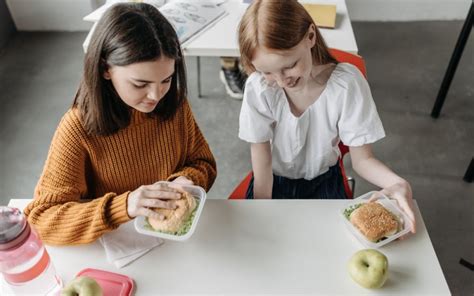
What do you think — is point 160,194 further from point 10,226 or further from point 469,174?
point 469,174

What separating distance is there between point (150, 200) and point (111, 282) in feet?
0.67

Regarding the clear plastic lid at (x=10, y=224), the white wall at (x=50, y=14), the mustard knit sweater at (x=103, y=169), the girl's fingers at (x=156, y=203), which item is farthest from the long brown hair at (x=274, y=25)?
the white wall at (x=50, y=14)

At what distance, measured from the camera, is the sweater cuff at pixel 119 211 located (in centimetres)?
109

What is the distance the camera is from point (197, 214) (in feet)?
3.49

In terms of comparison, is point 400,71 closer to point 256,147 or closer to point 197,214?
point 256,147

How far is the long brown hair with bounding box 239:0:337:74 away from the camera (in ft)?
3.59

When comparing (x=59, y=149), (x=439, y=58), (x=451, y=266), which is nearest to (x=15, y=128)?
(x=59, y=149)

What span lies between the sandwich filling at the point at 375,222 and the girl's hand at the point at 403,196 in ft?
0.13

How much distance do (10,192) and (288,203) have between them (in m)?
1.67

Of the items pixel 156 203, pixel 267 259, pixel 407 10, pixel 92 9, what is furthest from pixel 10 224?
pixel 407 10

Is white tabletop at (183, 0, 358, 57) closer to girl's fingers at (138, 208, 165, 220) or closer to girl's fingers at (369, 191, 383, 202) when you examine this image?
girl's fingers at (369, 191, 383, 202)

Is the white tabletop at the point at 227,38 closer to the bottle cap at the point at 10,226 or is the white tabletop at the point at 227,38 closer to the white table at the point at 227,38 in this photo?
the white table at the point at 227,38

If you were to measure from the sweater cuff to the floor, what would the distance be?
118 centimetres

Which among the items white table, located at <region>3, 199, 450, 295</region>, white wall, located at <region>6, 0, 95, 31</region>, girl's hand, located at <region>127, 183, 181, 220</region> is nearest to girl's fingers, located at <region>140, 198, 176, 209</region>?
girl's hand, located at <region>127, 183, 181, 220</region>
